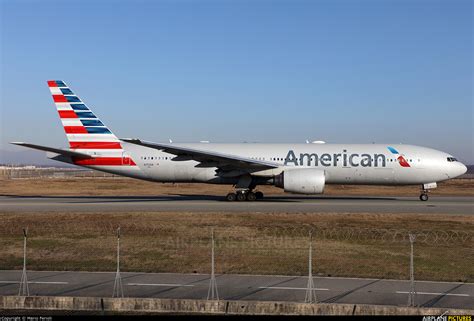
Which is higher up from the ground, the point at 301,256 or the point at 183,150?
the point at 183,150

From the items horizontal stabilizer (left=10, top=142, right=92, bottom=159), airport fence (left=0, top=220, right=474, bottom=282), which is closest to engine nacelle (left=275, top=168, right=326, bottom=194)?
airport fence (left=0, top=220, right=474, bottom=282)

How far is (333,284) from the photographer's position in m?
10.7

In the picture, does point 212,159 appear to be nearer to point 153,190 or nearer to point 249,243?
point 249,243

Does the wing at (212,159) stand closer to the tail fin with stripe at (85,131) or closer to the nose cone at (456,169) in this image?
the tail fin with stripe at (85,131)

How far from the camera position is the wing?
98.1ft

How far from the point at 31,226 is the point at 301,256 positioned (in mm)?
11918

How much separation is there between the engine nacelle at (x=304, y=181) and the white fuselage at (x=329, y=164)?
1568 millimetres

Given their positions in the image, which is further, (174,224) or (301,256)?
(174,224)

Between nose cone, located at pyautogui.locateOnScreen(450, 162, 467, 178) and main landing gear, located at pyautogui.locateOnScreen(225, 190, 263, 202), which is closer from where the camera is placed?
main landing gear, located at pyautogui.locateOnScreen(225, 190, 263, 202)

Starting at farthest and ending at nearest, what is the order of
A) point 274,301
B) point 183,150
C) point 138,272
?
point 183,150
point 138,272
point 274,301

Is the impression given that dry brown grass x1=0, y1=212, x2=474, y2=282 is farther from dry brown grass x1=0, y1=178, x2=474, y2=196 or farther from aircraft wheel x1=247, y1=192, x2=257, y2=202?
dry brown grass x1=0, y1=178, x2=474, y2=196

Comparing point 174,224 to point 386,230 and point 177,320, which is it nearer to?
point 386,230

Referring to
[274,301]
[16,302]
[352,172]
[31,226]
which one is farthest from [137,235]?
[352,172]

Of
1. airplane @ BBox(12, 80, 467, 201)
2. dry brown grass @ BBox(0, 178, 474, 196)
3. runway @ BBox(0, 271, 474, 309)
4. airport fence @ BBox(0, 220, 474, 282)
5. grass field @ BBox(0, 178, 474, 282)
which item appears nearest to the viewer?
runway @ BBox(0, 271, 474, 309)
